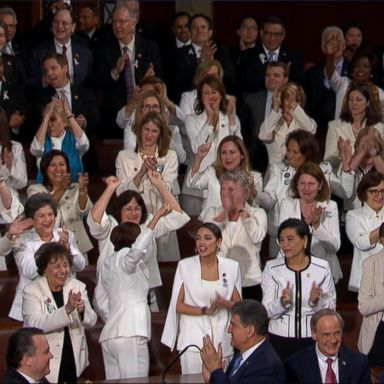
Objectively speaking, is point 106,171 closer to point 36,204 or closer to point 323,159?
point 323,159

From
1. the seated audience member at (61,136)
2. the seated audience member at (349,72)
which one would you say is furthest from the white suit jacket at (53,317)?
the seated audience member at (349,72)

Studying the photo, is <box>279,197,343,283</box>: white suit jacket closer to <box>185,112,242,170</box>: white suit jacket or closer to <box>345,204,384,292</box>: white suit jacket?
<box>345,204,384,292</box>: white suit jacket

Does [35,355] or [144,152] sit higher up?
[144,152]

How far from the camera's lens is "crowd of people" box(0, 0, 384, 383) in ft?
31.3

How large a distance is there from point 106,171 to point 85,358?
2961mm

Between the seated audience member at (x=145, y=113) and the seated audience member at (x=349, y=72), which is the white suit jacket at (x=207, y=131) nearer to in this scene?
the seated audience member at (x=145, y=113)

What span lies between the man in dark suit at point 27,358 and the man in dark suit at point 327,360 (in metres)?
1.51

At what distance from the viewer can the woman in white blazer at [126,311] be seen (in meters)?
9.84

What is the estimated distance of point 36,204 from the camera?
9945 mm

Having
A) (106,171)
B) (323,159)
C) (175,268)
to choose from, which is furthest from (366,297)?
(106,171)

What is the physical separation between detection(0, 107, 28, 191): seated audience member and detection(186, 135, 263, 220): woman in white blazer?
3.77ft

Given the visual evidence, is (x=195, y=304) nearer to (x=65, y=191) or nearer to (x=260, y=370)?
(x=260, y=370)

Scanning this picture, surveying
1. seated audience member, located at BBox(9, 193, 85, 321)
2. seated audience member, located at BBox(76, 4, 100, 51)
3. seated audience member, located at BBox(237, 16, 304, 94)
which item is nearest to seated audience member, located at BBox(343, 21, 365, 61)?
seated audience member, located at BBox(237, 16, 304, 94)

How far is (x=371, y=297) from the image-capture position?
9.91m
